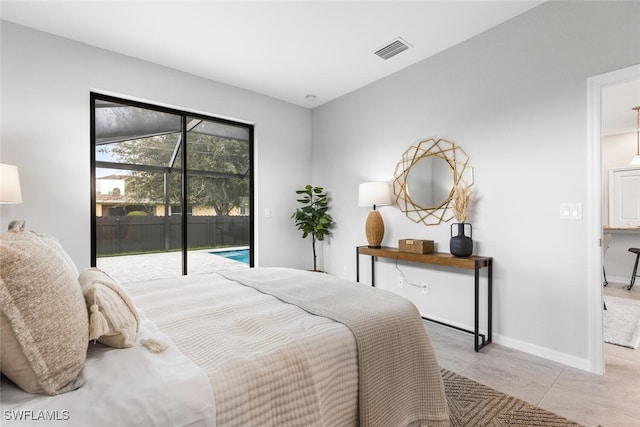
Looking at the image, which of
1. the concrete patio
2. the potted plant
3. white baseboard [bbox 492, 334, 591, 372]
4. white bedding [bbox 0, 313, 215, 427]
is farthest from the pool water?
white bedding [bbox 0, 313, 215, 427]

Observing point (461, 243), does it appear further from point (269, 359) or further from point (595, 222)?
point (269, 359)

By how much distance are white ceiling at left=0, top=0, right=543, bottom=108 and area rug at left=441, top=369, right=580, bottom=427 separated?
→ 2.76 metres

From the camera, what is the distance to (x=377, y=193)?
336cm

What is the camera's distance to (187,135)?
360cm

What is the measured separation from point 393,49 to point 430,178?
4.31 feet

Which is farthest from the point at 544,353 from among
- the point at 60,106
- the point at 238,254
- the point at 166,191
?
the point at 60,106

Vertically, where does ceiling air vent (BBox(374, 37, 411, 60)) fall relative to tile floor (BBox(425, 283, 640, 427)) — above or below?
above

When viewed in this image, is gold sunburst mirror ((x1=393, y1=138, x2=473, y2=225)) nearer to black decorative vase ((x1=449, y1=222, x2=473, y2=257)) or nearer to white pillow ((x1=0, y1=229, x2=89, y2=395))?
black decorative vase ((x1=449, y1=222, x2=473, y2=257))

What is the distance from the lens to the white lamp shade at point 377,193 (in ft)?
11.0

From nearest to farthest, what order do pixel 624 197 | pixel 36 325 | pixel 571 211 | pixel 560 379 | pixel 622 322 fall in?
pixel 36 325 → pixel 560 379 → pixel 571 211 → pixel 622 322 → pixel 624 197

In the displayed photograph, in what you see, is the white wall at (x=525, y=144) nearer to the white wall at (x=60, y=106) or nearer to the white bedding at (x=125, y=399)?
the white bedding at (x=125, y=399)

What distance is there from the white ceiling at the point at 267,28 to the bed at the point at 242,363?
217 cm

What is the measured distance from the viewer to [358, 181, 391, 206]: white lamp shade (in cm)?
336

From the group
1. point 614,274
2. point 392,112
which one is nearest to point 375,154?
point 392,112
